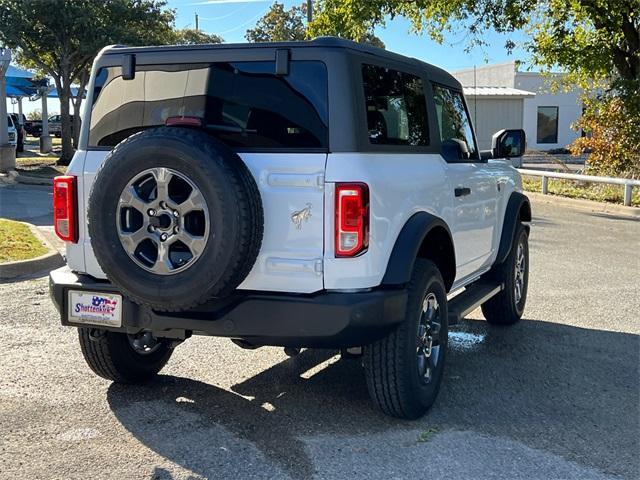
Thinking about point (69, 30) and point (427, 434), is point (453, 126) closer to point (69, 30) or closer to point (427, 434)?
point (427, 434)

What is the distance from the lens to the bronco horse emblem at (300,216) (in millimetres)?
3654

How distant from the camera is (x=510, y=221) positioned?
240 inches

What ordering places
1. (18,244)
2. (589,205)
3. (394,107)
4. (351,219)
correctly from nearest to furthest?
(351,219), (394,107), (18,244), (589,205)

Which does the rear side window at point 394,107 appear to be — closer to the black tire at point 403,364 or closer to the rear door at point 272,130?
the rear door at point 272,130

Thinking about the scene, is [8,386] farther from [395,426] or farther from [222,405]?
[395,426]

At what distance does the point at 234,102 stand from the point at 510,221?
306 centimetres

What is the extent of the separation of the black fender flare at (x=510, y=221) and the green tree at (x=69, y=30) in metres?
18.5

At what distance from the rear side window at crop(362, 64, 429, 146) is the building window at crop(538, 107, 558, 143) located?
110ft

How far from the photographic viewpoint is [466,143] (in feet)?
17.9

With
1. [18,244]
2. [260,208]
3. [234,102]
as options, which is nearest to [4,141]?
[18,244]

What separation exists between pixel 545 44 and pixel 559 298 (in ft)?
42.8

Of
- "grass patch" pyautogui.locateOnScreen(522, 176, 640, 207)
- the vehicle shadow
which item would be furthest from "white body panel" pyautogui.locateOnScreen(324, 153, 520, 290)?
"grass patch" pyautogui.locateOnScreen(522, 176, 640, 207)

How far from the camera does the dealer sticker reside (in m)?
3.93

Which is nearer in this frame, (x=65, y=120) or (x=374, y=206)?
(x=374, y=206)
